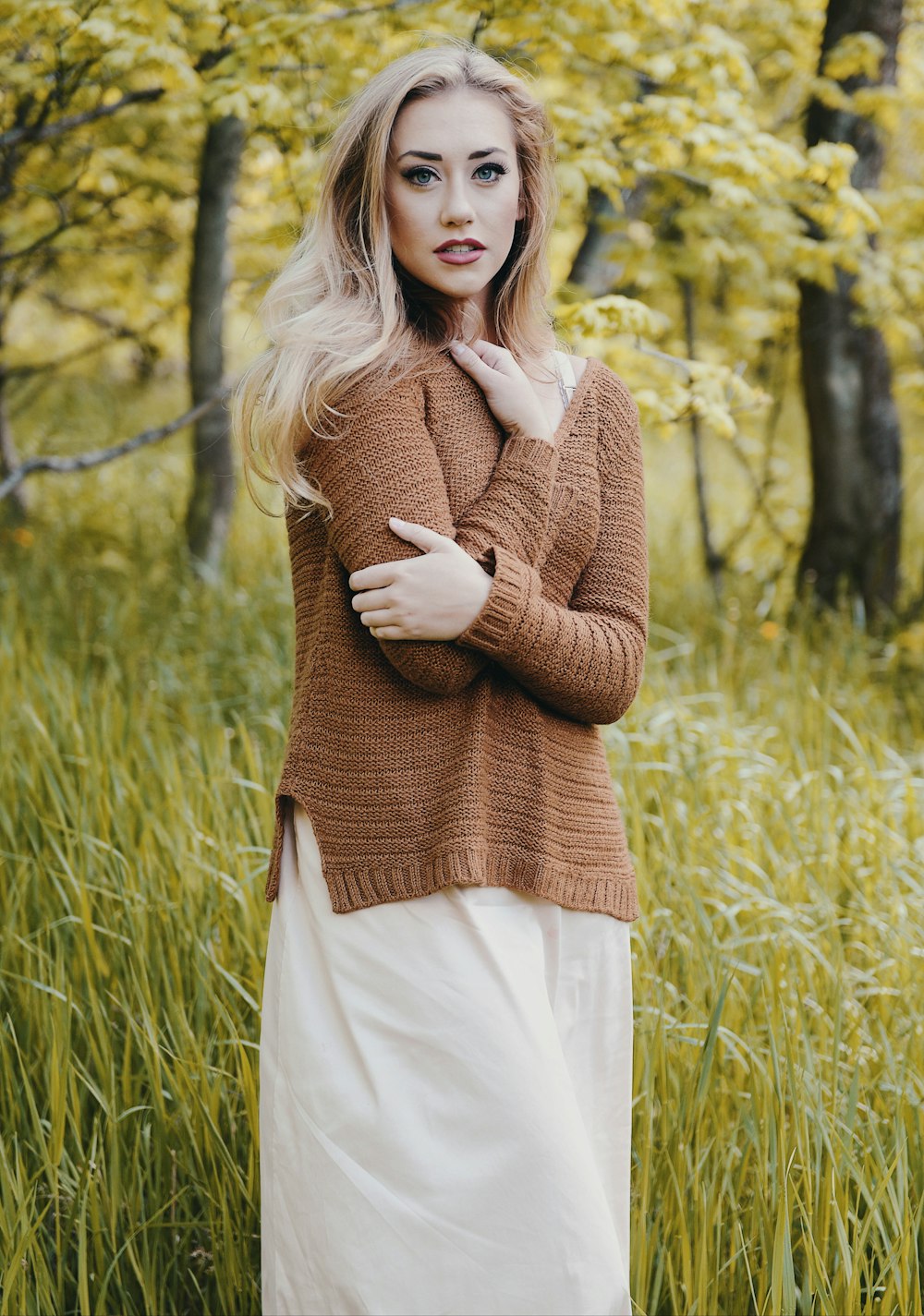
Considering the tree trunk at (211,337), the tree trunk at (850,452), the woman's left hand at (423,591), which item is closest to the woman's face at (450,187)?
the woman's left hand at (423,591)

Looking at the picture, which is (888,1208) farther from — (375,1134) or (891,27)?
(891,27)

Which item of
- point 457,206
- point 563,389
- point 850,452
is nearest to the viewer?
point 457,206

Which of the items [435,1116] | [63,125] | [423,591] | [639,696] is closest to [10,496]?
[63,125]

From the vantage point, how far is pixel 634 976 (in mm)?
2125

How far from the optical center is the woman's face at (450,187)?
1416mm

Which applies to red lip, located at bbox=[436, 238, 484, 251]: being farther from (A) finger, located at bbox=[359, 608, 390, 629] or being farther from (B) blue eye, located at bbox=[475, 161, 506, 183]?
(A) finger, located at bbox=[359, 608, 390, 629]

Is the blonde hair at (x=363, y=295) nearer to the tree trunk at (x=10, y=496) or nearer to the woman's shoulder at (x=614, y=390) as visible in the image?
the woman's shoulder at (x=614, y=390)

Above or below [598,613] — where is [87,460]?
above

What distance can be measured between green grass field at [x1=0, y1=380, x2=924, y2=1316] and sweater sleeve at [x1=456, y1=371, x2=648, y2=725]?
0.50 metres

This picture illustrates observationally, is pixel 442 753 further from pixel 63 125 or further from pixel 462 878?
pixel 63 125

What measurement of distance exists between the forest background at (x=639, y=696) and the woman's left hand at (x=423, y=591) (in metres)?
0.60

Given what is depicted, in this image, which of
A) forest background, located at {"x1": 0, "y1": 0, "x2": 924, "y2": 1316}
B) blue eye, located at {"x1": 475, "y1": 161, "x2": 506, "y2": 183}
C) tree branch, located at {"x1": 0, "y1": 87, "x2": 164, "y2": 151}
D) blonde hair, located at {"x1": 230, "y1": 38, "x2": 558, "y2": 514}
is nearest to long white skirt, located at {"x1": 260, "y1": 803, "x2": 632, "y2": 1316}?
forest background, located at {"x1": 0, "y1": 0, "x2": 924, "y2": 1316}

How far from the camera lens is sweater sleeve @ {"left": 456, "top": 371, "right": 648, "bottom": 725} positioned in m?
1.29

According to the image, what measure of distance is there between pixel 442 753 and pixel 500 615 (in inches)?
6.9
